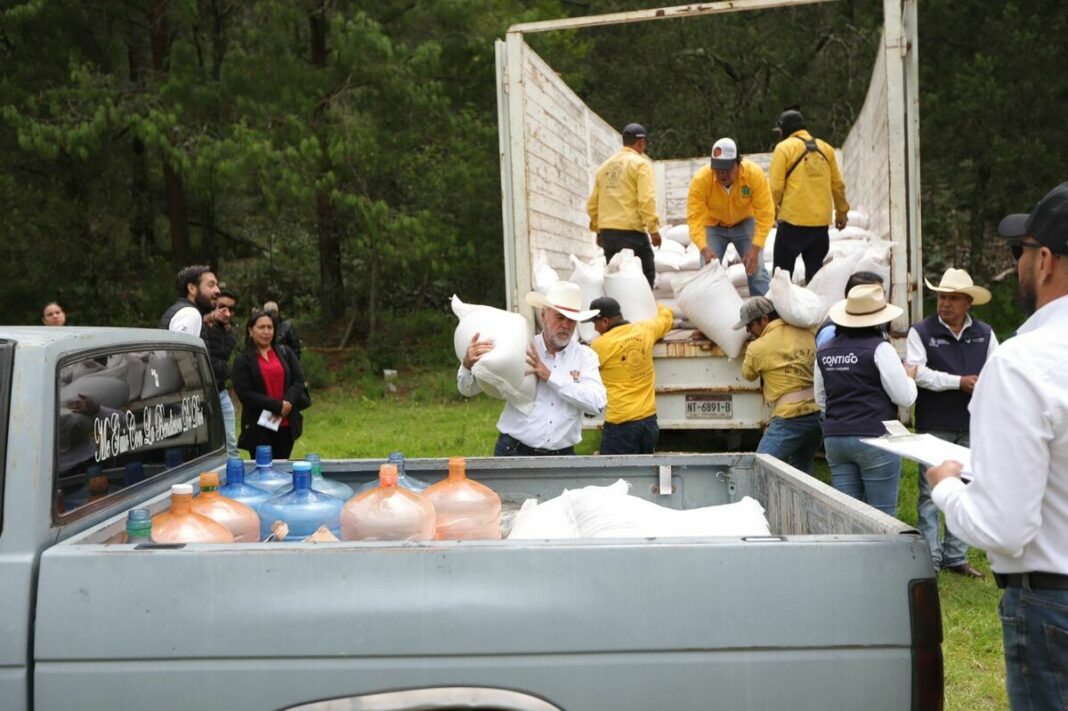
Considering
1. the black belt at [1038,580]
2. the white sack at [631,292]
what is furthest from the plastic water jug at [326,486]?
the white sack at [631,292]

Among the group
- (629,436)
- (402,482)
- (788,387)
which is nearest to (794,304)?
(788,387)

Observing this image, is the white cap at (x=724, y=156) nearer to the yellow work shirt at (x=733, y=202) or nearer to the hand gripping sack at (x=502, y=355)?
the yellow work shirt at (x=733, y=202)

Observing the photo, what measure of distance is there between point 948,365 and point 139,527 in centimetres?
396

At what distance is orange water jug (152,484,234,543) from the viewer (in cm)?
233

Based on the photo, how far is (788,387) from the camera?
5395mm

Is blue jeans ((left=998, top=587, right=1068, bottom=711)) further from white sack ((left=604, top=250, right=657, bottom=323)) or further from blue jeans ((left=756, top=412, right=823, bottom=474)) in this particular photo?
white sack ((left=604, top=250, right=657, bottom=323))

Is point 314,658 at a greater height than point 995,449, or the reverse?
point 995,449

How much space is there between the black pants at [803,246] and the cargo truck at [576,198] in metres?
0.47

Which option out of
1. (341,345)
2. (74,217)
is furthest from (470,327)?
(74,217)

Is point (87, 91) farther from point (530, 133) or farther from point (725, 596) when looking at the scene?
point (725, 596)

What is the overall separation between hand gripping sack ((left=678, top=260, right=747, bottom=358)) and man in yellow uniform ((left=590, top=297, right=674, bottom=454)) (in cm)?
77

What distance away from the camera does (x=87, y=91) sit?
12258 millimetres

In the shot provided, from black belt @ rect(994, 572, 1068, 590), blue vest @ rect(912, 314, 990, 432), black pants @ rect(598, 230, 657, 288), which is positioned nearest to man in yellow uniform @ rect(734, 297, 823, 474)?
blue vest @ rect(912, 314, 990, 432)

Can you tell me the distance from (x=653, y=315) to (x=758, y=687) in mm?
4782
